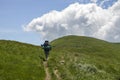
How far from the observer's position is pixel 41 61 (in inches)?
2314

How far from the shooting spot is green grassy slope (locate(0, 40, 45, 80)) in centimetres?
4925

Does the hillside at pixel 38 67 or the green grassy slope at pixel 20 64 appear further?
the hillside at pixel 38 67

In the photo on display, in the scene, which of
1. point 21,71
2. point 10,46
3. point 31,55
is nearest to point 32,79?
point 21,71

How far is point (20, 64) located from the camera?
55.5 metres

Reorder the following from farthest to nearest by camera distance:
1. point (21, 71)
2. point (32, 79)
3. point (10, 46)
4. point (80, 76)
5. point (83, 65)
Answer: point (10, 46), point (83, 65), point (80, 76), point (21, 71), point (32, 79)

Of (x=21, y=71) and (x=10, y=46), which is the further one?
(x=10, y=46)

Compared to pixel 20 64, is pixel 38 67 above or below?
below

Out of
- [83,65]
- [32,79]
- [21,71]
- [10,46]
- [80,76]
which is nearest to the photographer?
[32,79]

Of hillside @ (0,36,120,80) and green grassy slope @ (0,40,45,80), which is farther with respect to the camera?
hillside @ (0,36,120,80)

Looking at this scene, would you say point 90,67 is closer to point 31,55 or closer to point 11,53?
point 31,55

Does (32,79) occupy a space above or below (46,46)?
below

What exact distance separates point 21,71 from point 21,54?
1311 centimetres

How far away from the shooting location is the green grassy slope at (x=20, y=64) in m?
49.3

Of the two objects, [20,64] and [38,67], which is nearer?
[38,67]
